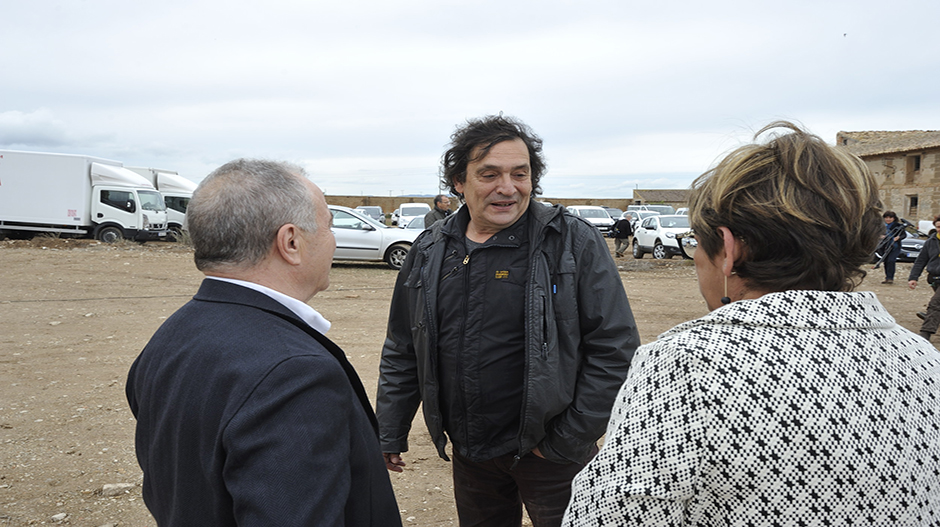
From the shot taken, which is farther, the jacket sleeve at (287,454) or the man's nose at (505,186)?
the man's nose at (505,186)

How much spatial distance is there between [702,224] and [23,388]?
6.30 m

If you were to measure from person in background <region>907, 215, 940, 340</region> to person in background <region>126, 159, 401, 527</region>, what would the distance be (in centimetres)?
880

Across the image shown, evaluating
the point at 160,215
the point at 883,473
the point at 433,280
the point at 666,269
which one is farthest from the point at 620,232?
the point at 883,473

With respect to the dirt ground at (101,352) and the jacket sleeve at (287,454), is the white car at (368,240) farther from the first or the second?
the jacket sleeve at (287,454)

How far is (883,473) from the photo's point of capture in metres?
1.05

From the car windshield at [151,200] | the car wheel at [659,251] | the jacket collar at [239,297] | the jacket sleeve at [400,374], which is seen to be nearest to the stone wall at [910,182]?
the car wheel at [659,251]

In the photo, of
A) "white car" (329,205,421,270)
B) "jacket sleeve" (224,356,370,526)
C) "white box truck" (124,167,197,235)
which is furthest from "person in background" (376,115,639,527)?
"white box truck" (124,167,197,235)

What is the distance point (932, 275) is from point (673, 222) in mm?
11495

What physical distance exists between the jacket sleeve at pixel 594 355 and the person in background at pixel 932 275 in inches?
297

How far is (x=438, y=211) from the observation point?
36.3ft

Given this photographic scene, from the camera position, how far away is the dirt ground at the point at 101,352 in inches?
148

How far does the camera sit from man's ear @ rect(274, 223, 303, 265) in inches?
61.6

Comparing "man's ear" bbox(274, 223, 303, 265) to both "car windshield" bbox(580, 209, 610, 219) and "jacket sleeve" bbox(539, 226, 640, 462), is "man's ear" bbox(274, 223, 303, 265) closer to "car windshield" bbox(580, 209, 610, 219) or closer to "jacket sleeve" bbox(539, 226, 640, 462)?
"jacket sleeve" bbox(539, 226, 640, 462)

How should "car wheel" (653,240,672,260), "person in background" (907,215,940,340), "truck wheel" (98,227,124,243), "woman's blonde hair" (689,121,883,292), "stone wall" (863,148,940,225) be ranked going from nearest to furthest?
"woman's blonde hair" (689,121,883,292) → "person in background" (907,215,940,340) → "car wheel" (653,240,672,260) → "truck wheel" (98,227,124,243) → "stone wall" (863,148,940,225)
